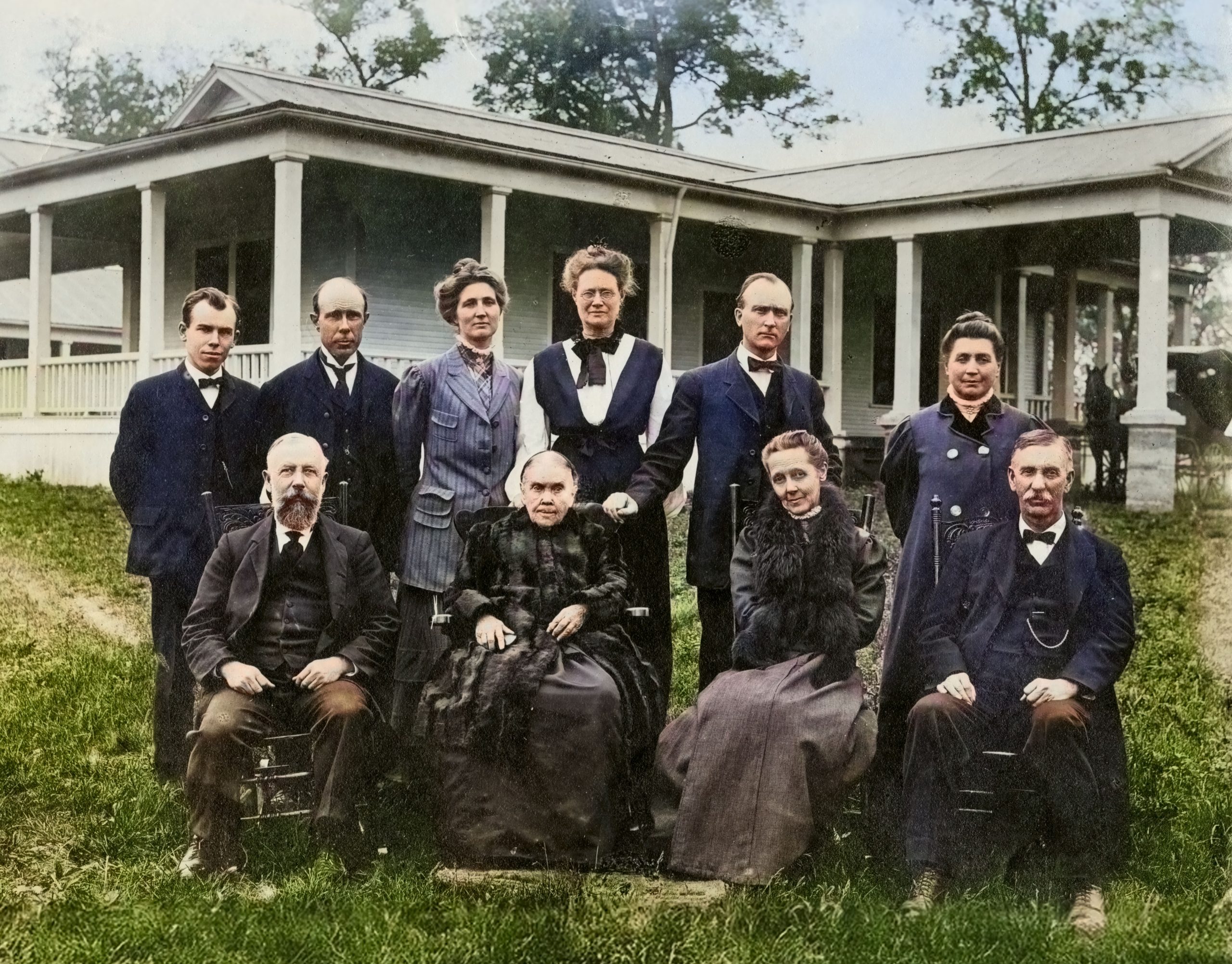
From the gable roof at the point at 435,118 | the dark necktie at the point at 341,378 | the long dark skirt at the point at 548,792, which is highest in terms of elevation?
the gable roof at the point at 435,118

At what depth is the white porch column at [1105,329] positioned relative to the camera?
677 inches

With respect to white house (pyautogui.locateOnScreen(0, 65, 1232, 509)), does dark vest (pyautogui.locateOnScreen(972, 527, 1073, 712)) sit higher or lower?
lower

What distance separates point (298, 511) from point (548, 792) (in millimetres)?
1298

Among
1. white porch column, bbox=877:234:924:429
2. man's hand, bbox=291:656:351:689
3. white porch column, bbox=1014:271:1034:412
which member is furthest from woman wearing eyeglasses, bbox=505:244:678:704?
white porch column, bbox=1014:271:1034:412

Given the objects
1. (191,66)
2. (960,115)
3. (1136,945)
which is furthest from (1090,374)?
(1136,945)

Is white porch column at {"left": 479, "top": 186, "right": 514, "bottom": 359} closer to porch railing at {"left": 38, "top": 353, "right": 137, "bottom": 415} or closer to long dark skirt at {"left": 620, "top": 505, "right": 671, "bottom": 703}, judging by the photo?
porch railing at {"left": 38, "top": 353, "right": 137, "bottom": 415}

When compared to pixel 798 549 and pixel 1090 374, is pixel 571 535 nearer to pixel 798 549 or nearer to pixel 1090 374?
pixel 798 549

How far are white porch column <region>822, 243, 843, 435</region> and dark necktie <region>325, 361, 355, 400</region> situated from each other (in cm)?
973

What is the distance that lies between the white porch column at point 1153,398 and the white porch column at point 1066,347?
169 inches

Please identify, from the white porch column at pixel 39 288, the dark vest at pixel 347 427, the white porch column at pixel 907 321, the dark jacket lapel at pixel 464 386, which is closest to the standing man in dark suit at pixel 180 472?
the dark vest at pixel 347 427

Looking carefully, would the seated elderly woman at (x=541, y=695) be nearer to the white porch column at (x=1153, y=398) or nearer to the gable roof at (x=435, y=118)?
the gable roof at (x=435, y=118)

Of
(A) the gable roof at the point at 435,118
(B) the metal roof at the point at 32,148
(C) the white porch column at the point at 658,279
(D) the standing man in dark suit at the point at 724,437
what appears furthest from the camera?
(C) the white porch column at the point at 658,279

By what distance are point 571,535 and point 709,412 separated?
767 millimetres

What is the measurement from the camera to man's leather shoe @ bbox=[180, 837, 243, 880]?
4051 mm
